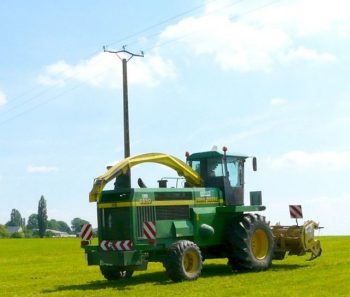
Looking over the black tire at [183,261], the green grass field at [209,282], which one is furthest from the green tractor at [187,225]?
the green grass field at [209,282]

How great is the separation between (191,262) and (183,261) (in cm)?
56

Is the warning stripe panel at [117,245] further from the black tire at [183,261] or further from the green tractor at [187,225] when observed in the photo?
the black tire at [183,261]

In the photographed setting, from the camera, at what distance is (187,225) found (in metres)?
17.5

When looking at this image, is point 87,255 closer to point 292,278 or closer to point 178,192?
point 178,192

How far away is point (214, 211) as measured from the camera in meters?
18.5

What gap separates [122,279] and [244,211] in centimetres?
410

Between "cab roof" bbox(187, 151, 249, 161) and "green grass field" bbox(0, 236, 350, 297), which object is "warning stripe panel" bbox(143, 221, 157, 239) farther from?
"cab roof" bbox(187, 151, 249, 161)

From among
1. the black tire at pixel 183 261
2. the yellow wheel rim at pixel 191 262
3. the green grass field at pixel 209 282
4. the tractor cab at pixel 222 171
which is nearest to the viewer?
the green grass field at pixel 209 282

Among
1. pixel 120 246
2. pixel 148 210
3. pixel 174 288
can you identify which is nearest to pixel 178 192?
pixel 148 210

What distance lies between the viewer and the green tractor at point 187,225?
53.1ft

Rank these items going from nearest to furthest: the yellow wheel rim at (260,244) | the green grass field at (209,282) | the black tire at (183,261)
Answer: the green grass field at (209,282) → the black tire at (183,261) → the yellow wheel rim at (260,244)

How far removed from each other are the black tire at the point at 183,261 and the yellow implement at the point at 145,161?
2451 mm

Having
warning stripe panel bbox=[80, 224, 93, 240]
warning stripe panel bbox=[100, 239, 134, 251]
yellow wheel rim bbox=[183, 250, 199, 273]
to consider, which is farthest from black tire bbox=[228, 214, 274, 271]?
warning stripe panel bbox=[80, 224, 93, 240]

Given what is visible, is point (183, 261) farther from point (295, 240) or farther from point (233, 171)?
point (295, 240)
